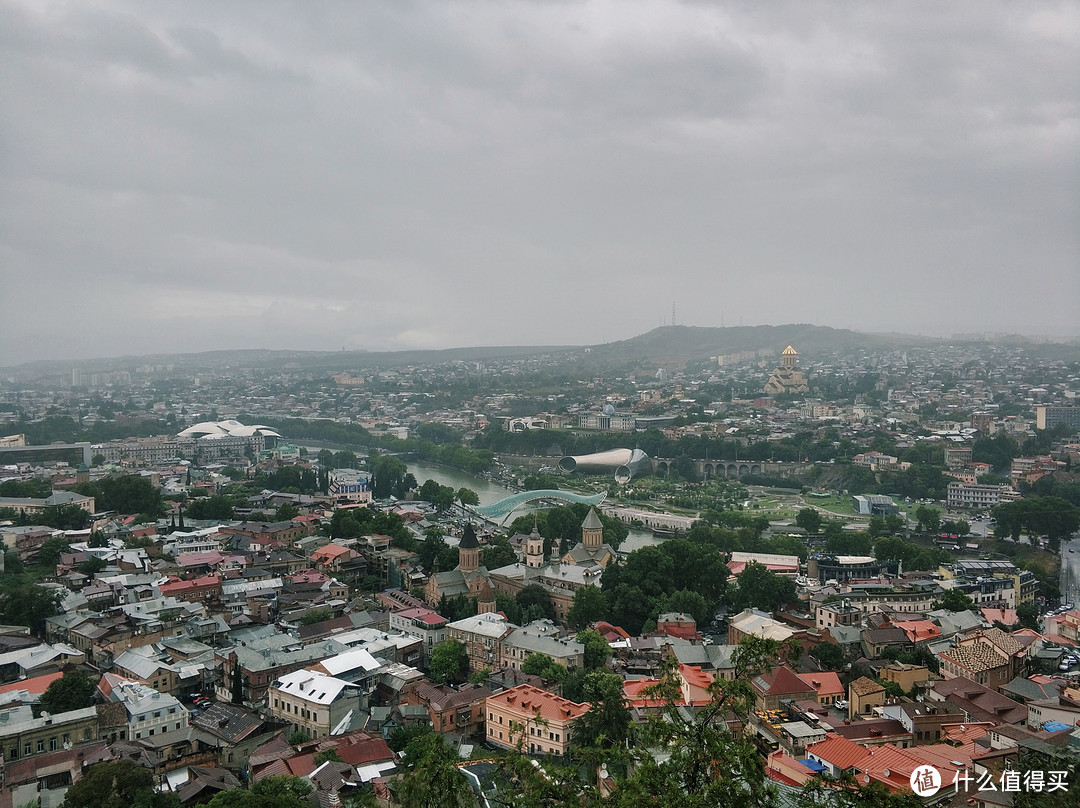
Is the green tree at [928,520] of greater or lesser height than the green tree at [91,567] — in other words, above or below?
below

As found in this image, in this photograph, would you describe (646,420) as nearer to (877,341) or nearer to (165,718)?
(165,718)

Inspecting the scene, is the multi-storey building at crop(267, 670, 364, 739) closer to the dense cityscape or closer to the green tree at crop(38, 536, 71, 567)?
the dense cityscape

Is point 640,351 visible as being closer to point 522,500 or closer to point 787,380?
point 787,380

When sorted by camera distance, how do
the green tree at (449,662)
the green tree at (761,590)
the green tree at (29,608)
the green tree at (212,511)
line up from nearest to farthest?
the green tree at (449,662), the green tree at (29,608), the green tree at (761,590), the green tree at (212,511)

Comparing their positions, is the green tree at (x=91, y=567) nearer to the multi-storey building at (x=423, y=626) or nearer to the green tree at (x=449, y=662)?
the multi-storey building at (x=423, y=626)

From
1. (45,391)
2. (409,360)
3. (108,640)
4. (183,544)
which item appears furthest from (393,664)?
(409,360)

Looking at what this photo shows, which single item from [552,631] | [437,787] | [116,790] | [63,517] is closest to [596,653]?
[552,631]

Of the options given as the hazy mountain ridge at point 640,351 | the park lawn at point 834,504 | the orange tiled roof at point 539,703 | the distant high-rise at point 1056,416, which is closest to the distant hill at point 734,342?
the hazy mountain ridge at point 640,351
